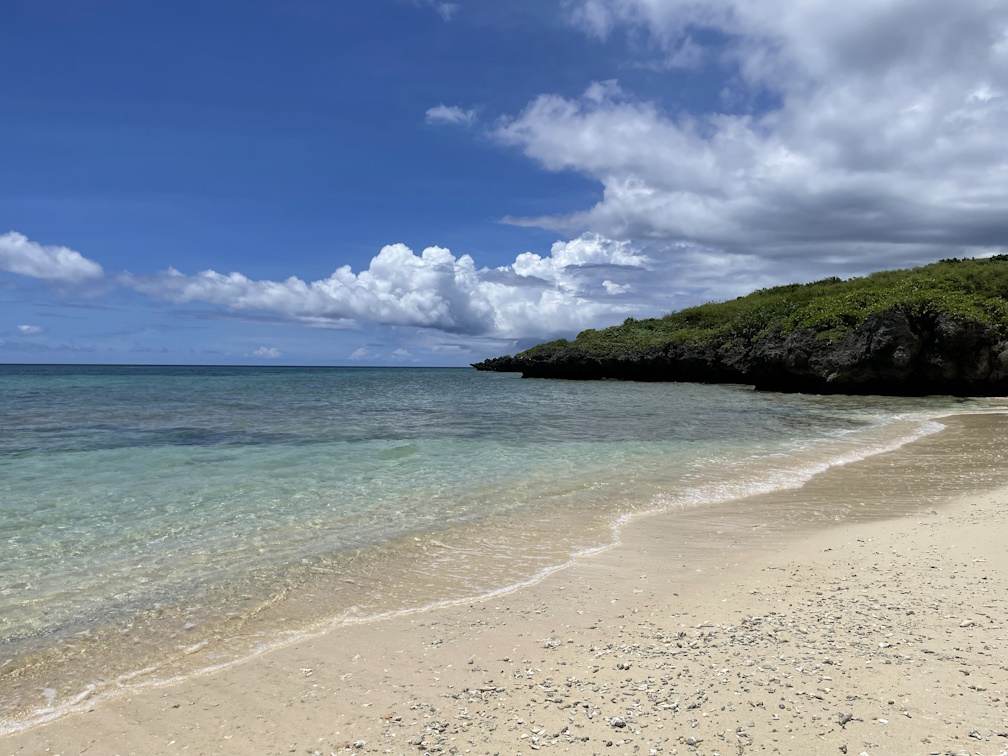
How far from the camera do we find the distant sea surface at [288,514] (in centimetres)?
559

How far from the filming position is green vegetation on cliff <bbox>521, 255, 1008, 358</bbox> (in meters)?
34.2

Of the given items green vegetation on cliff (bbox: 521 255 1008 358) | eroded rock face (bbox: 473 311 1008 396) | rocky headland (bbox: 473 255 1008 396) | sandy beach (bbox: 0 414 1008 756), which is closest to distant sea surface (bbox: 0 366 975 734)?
sandy beach (bbox: 0 414 1008 756)

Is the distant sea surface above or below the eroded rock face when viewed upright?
below

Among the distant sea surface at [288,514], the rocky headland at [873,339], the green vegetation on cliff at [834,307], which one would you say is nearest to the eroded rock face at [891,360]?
the rocky headland at [873,339]

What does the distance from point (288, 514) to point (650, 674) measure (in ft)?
23.0

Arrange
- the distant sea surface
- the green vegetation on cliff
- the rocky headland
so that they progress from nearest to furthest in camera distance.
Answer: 1. the distant sea surface
2. the rocky headland
3. the green vegetation on cliff

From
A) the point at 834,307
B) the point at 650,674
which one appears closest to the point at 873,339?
the point at 834,307

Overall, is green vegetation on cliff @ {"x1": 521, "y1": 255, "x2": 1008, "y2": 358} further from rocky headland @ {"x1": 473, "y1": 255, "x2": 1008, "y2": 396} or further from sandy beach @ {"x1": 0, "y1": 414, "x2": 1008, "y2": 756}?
sandy beach @ {"x1": 0, "y1": 414, "x2": 1008, "y2": 756}

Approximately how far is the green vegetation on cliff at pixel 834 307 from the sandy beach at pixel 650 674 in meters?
33.0

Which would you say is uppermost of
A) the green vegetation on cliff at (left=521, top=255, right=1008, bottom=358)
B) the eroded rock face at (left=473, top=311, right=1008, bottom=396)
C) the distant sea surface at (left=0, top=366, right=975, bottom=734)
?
the green vegetation on cliff at (left=521, top=255, right=1008, bottom=358)

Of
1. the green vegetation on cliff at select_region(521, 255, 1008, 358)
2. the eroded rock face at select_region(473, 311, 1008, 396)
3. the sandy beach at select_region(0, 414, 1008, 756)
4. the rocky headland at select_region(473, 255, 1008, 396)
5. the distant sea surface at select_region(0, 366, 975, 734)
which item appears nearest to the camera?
the sandy beach at select_region(0, 414, 1008, 756)

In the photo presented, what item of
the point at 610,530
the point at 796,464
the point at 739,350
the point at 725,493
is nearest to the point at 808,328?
the point at 739,350

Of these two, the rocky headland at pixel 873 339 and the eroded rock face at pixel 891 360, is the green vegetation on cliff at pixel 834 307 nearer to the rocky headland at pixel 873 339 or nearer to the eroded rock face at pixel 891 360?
the rocky headland at pixel 873 339

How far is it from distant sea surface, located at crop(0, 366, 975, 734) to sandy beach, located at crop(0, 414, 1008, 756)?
0.67 m
